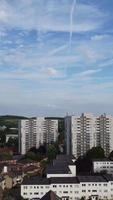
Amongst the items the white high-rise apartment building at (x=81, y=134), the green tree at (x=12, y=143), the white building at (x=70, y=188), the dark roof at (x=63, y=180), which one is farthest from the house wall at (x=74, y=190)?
the green tree at (x=12, y=143)

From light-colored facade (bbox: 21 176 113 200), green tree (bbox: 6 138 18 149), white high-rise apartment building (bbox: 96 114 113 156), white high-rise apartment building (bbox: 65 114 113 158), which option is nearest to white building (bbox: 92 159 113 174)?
light-colored facade (bbox: 21 176 113 200)

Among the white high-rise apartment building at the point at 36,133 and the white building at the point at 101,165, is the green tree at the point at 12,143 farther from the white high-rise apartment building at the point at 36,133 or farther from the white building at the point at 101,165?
the white building at the point at 101,165

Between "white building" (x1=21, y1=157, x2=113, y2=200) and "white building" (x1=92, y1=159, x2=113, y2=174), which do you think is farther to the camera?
"white building" (x1=92, y1=159, x2=113, y2=174)

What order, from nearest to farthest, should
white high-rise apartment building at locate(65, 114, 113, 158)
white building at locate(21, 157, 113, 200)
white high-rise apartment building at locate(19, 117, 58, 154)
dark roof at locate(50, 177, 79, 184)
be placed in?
white building at locate(21, 157, 113, 200) → dark roof at locate(50, 177, 79, 184) → white high-rise apartment building at locate(65, 114, 113, 158) → white high-rise apartment building at locate(19, 117, 58, 154)

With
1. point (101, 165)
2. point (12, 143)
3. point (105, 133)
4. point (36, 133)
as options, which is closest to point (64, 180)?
point (101, 165)

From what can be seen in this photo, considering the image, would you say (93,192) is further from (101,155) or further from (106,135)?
(106,135)

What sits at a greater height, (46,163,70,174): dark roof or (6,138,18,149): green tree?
(6,138,18,149): green tree

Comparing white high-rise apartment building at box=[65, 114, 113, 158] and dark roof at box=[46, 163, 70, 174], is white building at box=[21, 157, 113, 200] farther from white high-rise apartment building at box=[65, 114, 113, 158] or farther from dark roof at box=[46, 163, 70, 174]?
white high-rise apartment building at box=[65, 114, 113, 158]
